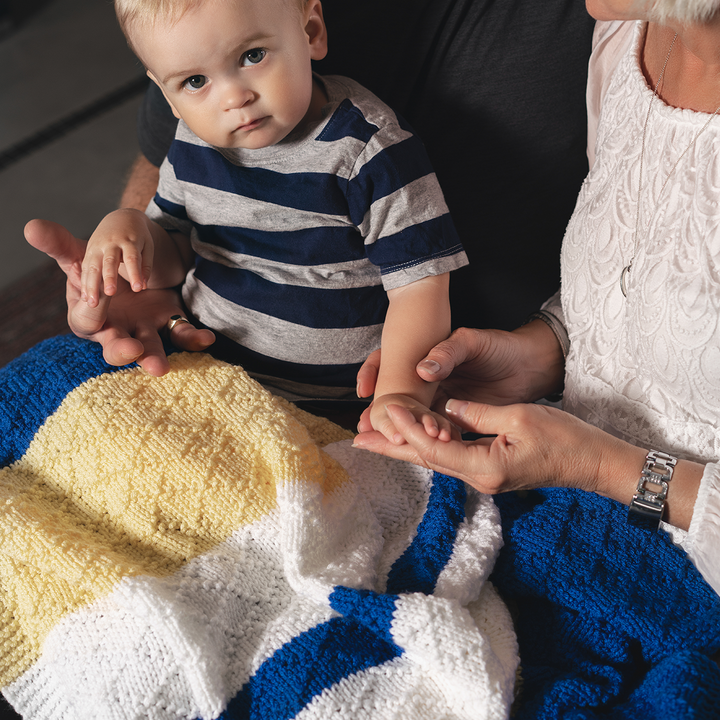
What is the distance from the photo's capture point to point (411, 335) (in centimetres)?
95

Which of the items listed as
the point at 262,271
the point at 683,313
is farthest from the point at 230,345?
the point at 683,313

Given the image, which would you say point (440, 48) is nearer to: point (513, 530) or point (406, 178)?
point (406, 178)

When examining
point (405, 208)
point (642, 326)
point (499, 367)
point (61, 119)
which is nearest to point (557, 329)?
point (499, 367)

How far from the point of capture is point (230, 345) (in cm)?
112

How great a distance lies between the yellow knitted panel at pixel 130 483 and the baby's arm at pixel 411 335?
14 cm

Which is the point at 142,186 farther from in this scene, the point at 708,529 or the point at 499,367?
the point at 708,529

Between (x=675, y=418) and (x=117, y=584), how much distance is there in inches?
29.2

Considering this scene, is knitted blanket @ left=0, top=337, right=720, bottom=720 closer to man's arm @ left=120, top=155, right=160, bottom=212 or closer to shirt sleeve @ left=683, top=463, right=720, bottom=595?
shirt sleeve @ left=683, top=463, right=720, bottom=595

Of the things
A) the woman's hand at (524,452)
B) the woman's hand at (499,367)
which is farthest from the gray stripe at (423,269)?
→ the woman's hand at (524,452)

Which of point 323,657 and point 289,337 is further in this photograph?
point 289,337

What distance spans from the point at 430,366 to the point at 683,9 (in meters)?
0.50

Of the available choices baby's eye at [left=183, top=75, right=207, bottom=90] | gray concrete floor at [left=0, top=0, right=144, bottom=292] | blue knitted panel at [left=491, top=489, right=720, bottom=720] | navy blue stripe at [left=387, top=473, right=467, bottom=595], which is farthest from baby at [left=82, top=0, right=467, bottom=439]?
gray concrete floor at [left=0, top=0, right=144, bottom=292]

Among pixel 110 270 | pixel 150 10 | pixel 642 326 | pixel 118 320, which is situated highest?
pixel 150 10

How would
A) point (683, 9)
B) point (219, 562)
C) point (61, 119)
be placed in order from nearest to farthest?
point (683, 9) → point (219, 562) → point (61, 119)
